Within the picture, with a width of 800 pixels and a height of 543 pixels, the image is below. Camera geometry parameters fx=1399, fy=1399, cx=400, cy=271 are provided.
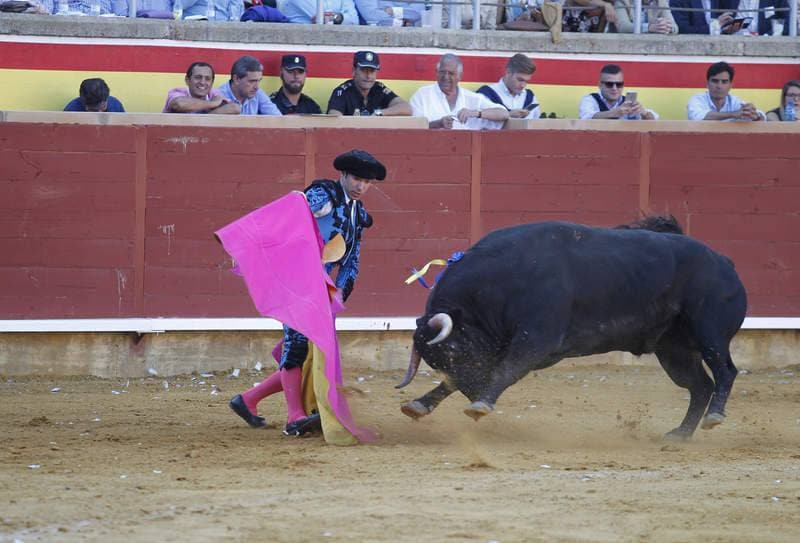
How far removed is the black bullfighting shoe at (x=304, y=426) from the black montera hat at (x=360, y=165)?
1083mm

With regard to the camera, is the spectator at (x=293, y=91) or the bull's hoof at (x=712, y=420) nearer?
the bull's hoof at (x=712, y=420)

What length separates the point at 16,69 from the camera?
30.2ft

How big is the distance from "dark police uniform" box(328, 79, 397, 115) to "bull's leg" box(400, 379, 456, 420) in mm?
3448

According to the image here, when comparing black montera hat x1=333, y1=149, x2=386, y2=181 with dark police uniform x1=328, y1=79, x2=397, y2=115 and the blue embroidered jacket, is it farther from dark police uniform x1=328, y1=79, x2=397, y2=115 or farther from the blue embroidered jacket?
dark police uniform x1=328, y1=79, x2=397, y2=115

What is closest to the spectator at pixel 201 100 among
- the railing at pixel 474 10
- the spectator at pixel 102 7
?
the railing at pixel 474 10

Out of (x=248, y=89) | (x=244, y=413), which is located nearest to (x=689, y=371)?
(x=244, y=413)

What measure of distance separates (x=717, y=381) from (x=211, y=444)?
2.33 metres

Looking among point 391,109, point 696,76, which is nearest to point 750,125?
point 696,76

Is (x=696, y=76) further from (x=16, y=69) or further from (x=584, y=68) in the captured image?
(x=16, y=69)

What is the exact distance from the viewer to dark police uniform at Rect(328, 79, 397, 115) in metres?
9.15

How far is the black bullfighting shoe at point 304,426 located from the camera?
20.2 ft

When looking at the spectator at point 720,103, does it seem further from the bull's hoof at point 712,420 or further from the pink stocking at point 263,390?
the pink stocking at point 263,390

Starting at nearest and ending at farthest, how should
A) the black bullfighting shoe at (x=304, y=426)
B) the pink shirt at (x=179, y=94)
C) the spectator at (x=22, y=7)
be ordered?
the black bullfighting shoe at (x=304, y=426) → the pink shirt at (x=179, y=94) → the spectator at (x=22, y=7)

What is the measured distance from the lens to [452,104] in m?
9.34
